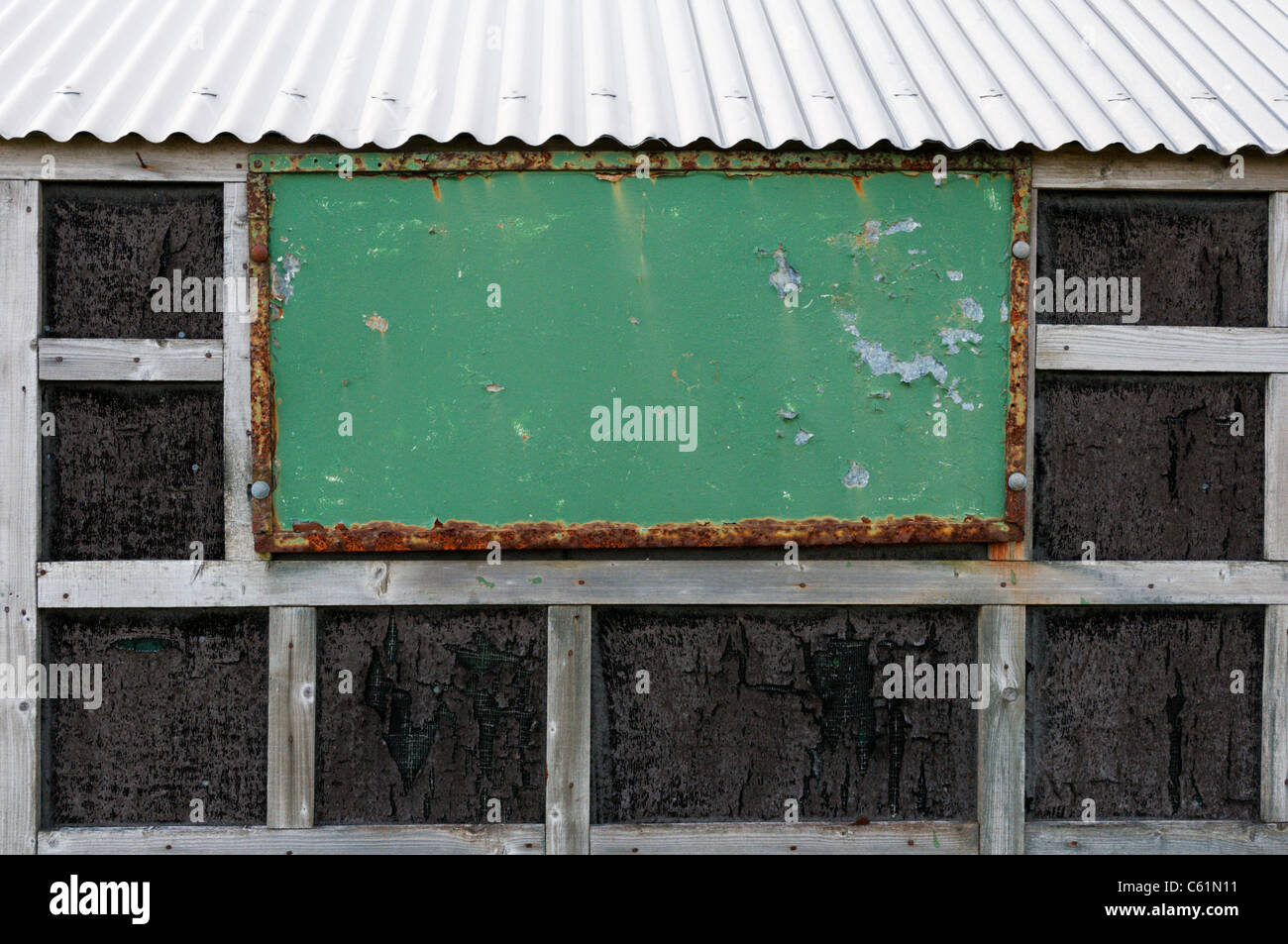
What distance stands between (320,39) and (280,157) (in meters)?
0.57

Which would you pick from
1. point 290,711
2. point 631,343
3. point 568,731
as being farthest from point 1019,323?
point 290,711

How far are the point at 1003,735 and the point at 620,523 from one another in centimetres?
A: 141

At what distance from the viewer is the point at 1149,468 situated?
2678 mm

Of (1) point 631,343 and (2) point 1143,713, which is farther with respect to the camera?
(2) point 1143,713

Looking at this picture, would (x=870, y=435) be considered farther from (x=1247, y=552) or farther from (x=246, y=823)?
(x=246, y=823)

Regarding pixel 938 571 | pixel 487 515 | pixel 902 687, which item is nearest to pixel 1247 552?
pixel 938 571

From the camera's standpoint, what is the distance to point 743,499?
259cm

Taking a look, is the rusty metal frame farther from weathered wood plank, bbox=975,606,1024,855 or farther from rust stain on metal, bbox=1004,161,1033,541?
weathered wood plank, bbox=975,606,1024,855

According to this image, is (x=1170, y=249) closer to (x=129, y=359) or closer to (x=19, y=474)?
(x=129, y=359)

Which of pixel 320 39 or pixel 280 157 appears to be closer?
pixel 280 157

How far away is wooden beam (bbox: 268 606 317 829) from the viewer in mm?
2596

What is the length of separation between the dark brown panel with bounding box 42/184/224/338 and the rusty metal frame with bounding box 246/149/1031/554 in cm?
19

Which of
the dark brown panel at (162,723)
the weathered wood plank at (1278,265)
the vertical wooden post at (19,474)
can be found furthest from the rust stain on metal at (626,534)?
the weathered wood plank at (1278,265)

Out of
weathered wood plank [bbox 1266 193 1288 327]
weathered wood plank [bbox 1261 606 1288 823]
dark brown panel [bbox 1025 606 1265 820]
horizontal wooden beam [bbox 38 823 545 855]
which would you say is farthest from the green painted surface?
weathered wood plank [bbox 1261 606 1288 823]
